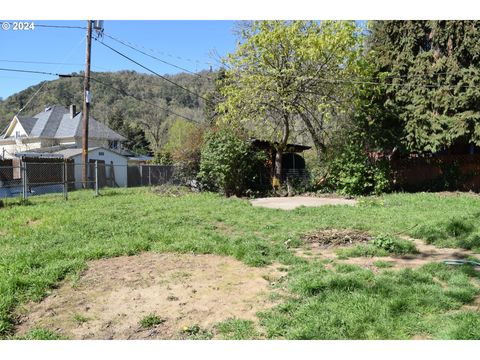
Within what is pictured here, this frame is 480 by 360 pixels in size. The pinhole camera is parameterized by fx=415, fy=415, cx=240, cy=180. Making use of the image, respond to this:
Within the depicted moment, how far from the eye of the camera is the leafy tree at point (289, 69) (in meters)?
16.5

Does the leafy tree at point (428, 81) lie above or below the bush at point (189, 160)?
above

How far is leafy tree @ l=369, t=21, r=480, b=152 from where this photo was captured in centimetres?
1577

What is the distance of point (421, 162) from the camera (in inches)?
736

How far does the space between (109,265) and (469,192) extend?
600 inches

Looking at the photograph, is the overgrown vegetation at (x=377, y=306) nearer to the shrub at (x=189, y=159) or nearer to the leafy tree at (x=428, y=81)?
the leafy tree at (x=428, y=81)

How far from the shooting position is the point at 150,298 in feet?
14.2

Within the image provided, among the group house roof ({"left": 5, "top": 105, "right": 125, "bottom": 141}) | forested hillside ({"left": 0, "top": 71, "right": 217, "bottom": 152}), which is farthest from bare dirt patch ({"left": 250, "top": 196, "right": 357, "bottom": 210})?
forested hillside ({"left": 0, "top": 71, "right": 217, "bottom": 152})

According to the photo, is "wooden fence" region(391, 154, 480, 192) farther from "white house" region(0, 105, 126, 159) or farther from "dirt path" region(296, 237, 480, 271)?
"white house" region(0, 105, 126, 159)

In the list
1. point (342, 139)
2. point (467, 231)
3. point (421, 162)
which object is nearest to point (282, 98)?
point (342, 139)

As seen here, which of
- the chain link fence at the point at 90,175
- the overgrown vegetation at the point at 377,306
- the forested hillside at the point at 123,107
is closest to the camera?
the overgrown vegetation at the point at 377,306

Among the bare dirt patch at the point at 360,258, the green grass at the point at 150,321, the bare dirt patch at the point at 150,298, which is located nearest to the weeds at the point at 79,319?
the bare dirt patch at the point at 150,298

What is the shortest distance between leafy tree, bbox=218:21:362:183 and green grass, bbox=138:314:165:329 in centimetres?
1399

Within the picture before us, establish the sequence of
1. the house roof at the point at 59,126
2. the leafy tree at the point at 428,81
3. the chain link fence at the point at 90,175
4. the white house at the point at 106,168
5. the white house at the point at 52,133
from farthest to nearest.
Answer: the house roof at the point at 59,126
the white house at the point at 52,133
the white house at the point at 106,168
the chain link fence at the point at 90,175
the leafy tree at the point at 428,81

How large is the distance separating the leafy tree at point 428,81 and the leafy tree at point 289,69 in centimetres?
171
